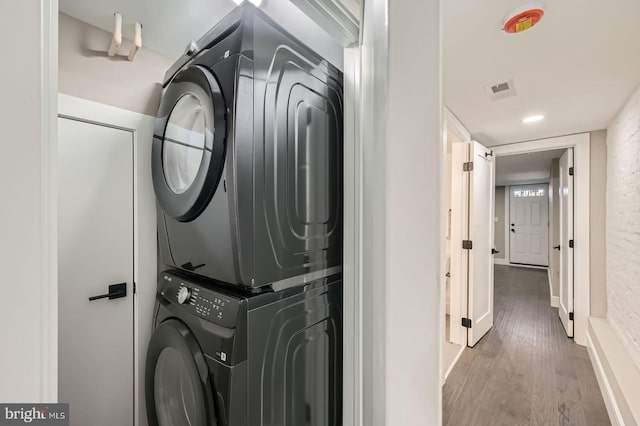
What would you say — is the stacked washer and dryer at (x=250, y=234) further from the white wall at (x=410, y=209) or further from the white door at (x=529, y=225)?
the white door at (x=529, y=225)

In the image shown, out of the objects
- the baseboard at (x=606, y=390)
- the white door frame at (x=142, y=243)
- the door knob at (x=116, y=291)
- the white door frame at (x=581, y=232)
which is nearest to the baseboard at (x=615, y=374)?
the baseboard at (x=606, y=390)

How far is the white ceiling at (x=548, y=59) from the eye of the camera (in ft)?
3.76

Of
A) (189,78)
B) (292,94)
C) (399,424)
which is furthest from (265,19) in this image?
(399,424)

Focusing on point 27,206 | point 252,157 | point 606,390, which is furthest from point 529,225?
point 27,206

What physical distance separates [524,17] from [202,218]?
1597mm

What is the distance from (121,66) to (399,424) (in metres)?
1.91

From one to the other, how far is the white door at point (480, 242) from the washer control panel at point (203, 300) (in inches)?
103

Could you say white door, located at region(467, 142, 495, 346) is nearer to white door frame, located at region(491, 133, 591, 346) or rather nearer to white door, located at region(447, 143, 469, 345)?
white door, located at region(447, 143, 469, 345)

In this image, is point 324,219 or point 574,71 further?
point 574,71

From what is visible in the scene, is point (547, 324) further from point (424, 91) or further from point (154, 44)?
point (154, 44)

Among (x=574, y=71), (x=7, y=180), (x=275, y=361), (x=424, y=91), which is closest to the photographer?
(x=7, y=180)

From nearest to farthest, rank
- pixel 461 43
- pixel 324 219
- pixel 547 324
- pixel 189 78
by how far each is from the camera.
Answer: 1. pixel 189 78
2. pixel 324 219
3. pixel 461 43
4. pixel 547 324

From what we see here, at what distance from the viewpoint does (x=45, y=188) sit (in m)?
0.34

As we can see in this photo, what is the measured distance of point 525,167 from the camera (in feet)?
16.5
